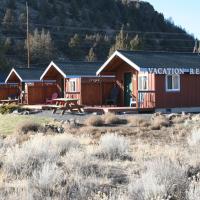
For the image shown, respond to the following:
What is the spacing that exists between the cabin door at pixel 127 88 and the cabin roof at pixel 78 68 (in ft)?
12.6

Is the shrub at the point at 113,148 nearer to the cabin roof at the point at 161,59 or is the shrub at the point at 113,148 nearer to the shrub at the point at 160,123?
the shrub at the point at 160,123

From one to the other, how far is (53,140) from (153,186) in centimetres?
704

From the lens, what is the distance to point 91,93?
36000 millimetres

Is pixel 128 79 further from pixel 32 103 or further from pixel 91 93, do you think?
pixel 32 103

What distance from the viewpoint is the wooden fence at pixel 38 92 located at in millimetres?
43250

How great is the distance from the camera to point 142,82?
30812mm

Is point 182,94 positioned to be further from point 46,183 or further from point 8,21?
point 8,21

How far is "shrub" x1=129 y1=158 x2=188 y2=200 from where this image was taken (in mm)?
8393

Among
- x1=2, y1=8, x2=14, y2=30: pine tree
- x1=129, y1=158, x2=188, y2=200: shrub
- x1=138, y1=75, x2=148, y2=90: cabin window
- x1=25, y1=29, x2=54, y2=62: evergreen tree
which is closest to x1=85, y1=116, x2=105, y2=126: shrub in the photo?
x1=138, y1=75, x2=148, y2=90: cabin window

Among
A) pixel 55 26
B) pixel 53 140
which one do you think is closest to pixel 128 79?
pixel 53 140

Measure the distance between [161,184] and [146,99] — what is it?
21430mm

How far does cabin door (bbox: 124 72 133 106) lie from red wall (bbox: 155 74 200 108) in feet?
12.7

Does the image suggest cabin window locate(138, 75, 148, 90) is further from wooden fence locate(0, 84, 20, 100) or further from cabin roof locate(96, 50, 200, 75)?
wooden fence locate(0, 84, 20, 100)

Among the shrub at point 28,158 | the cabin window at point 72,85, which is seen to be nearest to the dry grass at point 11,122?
the cabin window at point 72,85
